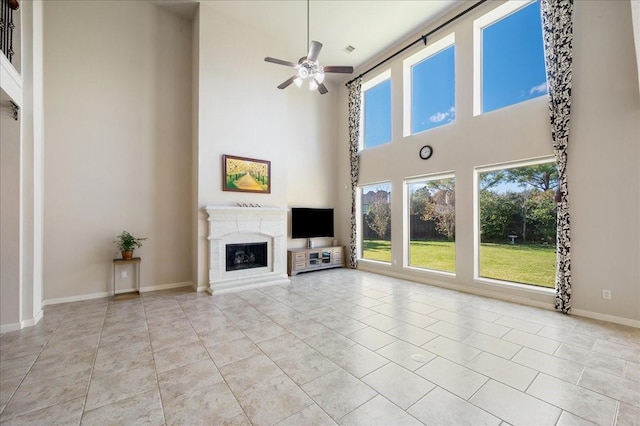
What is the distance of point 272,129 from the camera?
19.4 feet

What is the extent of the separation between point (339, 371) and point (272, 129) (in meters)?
4.94

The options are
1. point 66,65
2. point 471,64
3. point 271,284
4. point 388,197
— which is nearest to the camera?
point 66,65

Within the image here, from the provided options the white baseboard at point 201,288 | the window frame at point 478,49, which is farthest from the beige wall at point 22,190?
the window frame at point 478,49

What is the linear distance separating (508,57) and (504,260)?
355 centimetres

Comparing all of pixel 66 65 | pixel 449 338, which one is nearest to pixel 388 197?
pixel 449 338

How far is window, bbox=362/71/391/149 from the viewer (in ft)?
22.4

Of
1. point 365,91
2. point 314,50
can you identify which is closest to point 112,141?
point 314,50

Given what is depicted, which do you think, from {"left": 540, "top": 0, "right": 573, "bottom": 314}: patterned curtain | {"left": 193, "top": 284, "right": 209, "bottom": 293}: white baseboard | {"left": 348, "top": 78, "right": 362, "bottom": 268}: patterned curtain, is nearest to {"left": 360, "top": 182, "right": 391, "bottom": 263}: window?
{"left": 348, "top": 78, "right": 362, "bottom": 268}: patterned curtain

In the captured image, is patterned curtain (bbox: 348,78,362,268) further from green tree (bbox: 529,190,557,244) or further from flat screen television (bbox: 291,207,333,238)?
green tree (bbox: 529,190,557,244)

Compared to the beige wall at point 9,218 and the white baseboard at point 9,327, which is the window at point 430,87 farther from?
the white baseboard at point 9,327

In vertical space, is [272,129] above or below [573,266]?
A: above

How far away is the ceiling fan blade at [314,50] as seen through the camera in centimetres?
348

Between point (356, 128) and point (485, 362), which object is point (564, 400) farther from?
point (356, 128)

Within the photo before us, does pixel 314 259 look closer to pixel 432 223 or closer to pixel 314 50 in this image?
pixel 432 223
